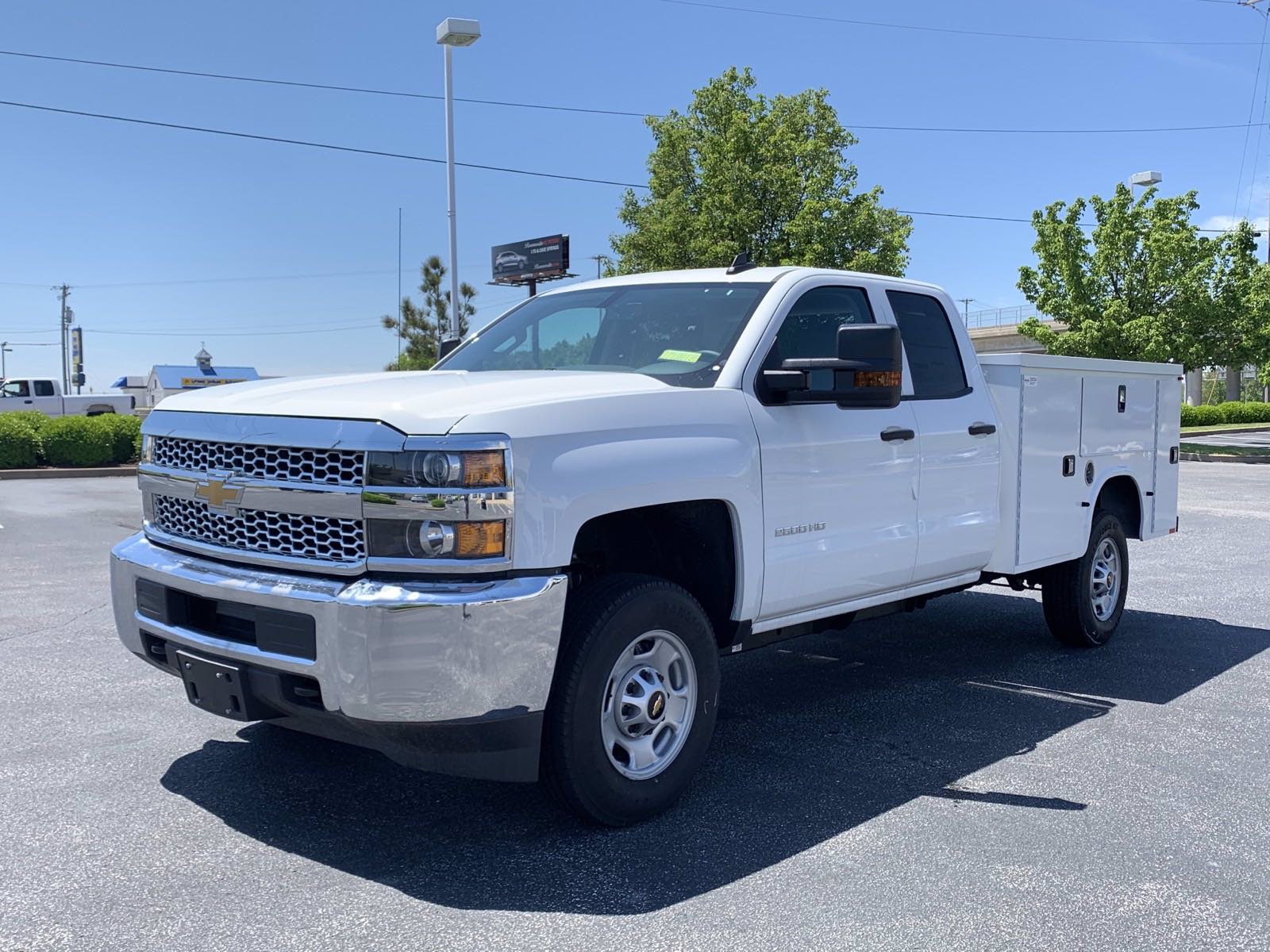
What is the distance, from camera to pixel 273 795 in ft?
14.6

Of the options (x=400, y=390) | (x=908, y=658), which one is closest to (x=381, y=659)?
(x=400, y=390)

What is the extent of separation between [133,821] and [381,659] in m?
1.41

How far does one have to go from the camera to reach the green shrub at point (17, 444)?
2216 centimetres

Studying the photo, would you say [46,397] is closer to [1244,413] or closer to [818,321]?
[818,321]

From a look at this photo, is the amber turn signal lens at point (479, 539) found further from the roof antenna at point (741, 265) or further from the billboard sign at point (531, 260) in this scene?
the billboard sign at point (531, 260)

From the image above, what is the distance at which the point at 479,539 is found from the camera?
359 centimetres

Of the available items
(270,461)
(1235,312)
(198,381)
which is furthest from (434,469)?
(198,381)

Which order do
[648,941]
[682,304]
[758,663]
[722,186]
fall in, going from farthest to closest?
[722,186] < [758,663] < [682,304] < [648,941]

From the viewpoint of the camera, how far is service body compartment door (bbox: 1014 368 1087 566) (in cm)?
617

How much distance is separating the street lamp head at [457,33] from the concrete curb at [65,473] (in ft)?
31.1

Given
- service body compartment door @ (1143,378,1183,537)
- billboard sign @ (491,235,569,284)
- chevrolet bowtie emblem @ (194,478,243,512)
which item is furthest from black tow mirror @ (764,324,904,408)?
billboard sign @ (491,235,569,284)

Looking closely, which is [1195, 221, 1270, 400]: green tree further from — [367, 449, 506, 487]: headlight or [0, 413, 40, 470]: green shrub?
[367, 449, 506, 487]: headlight

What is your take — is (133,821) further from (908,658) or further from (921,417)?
(908,658)

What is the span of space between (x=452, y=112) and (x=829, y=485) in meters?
18.0
